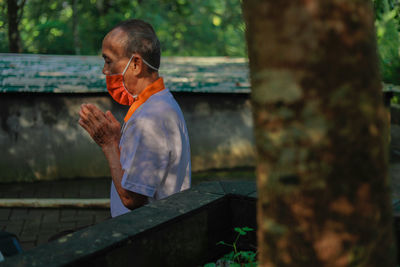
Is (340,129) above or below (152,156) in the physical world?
above

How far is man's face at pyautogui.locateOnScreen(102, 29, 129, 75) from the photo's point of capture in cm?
286

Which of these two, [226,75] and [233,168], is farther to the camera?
[226,75]

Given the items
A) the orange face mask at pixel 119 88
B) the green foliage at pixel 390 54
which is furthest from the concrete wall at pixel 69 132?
the orange face mask at pixel 119 88

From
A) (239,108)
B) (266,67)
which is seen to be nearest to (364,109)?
(266,67)

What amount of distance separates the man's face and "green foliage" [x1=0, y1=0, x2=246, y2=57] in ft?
49.0

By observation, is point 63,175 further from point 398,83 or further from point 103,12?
point 103,12

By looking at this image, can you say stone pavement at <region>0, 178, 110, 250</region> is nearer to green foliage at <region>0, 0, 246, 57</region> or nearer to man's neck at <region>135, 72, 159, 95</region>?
man's neck at <region>135, 72, 159, 95</region>

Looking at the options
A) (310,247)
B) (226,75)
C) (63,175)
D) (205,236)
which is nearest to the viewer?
(310,247)

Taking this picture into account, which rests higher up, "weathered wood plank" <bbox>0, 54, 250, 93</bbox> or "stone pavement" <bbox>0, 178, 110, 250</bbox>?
"weathered wood plank" <bbox>0, 54, 250, 93</bbox>

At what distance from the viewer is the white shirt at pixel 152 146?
2562 mm

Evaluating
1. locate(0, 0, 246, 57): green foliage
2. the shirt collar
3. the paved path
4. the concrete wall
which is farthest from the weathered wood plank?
locate(0, 0, 246, 57): green foliage

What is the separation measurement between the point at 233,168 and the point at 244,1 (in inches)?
310

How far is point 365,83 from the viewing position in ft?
4.25

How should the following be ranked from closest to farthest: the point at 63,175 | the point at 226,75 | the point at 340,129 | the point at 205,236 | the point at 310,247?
the point at 340,129 < the point at 310,247 < the point at 205,236 < the point at 63,175 < the point at 226,75
